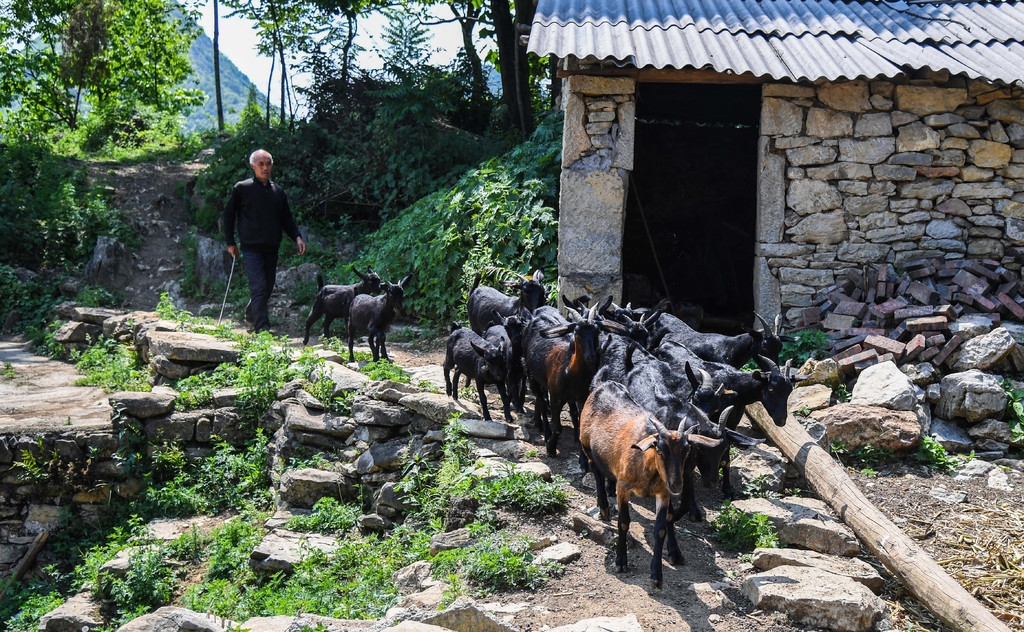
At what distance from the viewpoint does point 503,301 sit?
9242 millimetres

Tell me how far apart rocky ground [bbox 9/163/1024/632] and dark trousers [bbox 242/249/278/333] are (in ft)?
15.5

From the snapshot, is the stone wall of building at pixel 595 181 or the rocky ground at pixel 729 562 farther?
the stone wall of building at pixel 595 181

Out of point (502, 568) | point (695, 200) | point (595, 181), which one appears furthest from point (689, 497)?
point (695, 200)

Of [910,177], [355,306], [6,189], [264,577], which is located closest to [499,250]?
[355,306]

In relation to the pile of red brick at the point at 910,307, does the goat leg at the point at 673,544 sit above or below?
below

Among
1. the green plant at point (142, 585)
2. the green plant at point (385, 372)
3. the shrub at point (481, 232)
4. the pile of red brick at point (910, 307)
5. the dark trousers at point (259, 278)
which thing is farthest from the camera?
the shrub at point (481, 232)

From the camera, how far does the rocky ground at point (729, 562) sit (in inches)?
190

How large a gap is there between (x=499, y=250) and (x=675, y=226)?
3.85 meters

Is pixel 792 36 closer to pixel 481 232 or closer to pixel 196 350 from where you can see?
pixel 481 232

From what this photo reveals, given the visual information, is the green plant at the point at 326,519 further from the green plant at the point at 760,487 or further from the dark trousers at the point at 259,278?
the dark trousers at the point at 259,278

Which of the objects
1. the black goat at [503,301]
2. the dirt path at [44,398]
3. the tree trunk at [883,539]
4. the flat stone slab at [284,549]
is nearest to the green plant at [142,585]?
the flat stone slab at [284,549]

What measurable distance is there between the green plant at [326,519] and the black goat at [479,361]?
54.6 inches

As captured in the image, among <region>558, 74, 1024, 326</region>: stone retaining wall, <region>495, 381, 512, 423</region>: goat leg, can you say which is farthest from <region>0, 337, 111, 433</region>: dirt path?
<region>558, 74, 1024, 326</region>: stone retaining wall

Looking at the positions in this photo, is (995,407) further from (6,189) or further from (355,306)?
(6,189)
